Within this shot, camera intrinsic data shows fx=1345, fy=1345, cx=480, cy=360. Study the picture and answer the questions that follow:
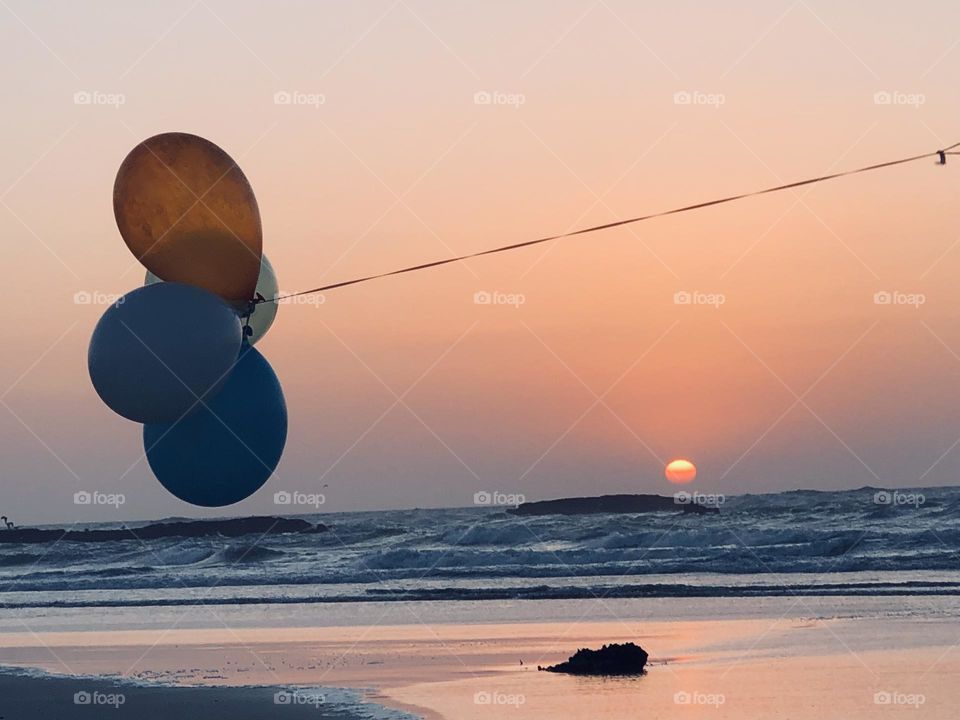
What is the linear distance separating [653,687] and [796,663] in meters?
1.93

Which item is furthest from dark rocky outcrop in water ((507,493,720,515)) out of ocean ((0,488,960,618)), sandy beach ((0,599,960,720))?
sandy beach ((0,599,960,720))

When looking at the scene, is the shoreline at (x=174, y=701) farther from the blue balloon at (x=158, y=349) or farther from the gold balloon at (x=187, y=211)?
the gold balloon at (x=187, y=211)

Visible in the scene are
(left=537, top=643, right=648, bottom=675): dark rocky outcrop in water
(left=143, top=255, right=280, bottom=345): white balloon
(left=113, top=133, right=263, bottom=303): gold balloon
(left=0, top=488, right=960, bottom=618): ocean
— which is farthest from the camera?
(left=0, top=488, right=960, bottom=618): ocean

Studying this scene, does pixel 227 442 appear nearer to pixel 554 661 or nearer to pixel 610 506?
pixel 554 661

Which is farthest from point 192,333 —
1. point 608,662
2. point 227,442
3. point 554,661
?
point 554,661

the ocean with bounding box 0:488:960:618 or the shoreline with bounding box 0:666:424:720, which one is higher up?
the ocean with bounding box 0:488:960:618

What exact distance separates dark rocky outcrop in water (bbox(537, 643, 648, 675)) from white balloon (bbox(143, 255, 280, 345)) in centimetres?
585

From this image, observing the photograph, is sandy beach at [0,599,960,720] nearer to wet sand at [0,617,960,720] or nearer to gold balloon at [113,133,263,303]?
wet sand at [0,617,960,720]

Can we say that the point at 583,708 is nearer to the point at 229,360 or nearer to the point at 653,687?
the point at 653,687

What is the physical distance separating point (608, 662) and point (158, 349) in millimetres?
7123

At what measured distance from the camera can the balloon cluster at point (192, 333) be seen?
24.8 ft

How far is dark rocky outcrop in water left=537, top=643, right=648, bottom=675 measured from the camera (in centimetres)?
1312

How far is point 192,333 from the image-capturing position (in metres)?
7.59

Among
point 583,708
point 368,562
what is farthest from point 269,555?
point 583,708
